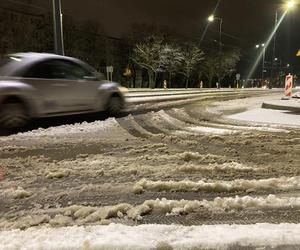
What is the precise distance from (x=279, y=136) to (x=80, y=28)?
45701 millimetres

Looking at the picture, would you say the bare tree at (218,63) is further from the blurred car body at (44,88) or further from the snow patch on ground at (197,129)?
the blurred car body at (44,88)

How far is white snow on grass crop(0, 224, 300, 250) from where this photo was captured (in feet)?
9.44

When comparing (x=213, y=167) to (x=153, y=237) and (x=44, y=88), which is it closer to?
(x=153, y=237)

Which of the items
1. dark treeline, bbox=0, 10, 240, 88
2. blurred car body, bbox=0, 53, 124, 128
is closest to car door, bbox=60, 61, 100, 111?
blurred car body, bbox=0, 53, 124, 128

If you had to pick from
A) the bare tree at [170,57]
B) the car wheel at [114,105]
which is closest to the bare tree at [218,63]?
the bare tree at [170,57]

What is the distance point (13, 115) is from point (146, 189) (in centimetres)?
419

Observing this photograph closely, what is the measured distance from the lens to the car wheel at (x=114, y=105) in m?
10.2

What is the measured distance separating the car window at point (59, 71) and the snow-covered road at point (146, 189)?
1324 mm

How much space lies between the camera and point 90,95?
9.27m

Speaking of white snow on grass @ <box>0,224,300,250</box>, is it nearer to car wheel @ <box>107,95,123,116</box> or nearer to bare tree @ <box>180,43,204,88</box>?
car wheel @ <box>107,95,123,116</box>

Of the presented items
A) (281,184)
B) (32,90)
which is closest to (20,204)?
(281,184)

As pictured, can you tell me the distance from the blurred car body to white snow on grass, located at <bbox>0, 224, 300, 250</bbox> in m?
4.74

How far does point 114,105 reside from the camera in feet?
33.8

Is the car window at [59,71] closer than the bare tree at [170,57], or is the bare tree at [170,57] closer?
the car window at [59,71]
